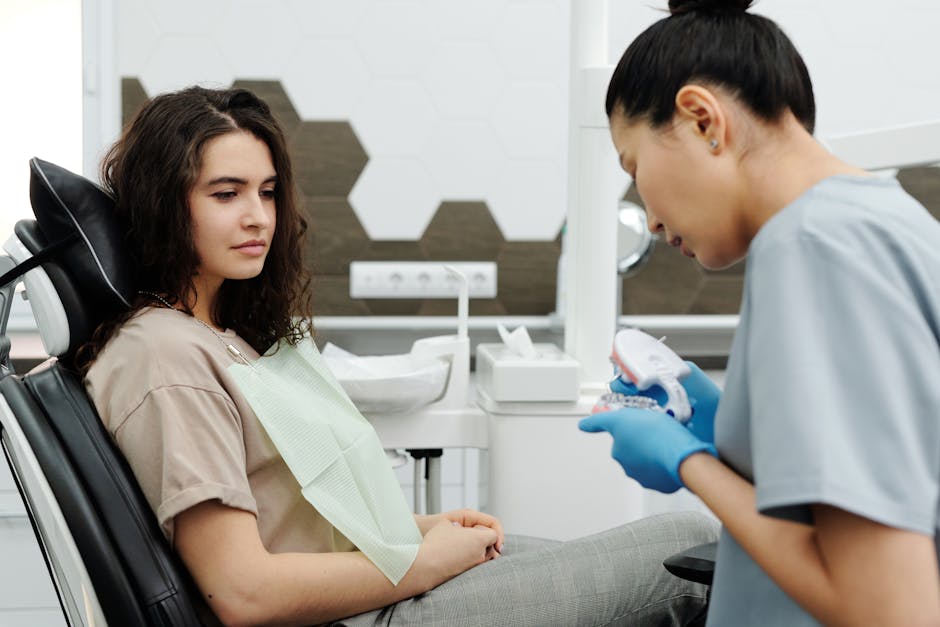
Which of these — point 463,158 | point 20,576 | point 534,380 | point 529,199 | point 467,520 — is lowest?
point 20,576

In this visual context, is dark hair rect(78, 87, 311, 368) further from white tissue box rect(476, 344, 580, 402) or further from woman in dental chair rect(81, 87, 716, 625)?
white tissue box rect(476, 344, 580, 402)

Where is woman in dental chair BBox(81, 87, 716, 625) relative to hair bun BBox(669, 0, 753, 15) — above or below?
below

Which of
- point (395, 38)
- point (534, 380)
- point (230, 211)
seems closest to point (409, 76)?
point (395, 38)

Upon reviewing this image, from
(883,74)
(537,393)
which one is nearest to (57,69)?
(537,393)

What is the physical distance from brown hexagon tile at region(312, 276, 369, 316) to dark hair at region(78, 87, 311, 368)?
1.20 meters

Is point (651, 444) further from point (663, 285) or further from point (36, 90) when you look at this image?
point (36, 90)

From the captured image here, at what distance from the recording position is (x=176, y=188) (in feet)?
4.42

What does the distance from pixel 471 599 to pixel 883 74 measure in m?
2.34

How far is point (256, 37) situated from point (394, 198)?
0.60m

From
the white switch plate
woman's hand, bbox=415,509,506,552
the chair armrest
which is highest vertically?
the white switch plate

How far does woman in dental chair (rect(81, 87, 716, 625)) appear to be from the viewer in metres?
1.18

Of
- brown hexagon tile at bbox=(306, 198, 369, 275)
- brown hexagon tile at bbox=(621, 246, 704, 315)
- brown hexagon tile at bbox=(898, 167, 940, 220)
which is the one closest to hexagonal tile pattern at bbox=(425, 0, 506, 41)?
brown hexagon tile at bbox=(306, 198, 369, 275)

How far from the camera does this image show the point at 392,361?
2.12 metres

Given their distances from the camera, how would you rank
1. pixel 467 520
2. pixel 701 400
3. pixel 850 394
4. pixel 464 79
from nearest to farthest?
pixel 850 394
pixel 701 400
pixel 467 520
pixel 464 79
